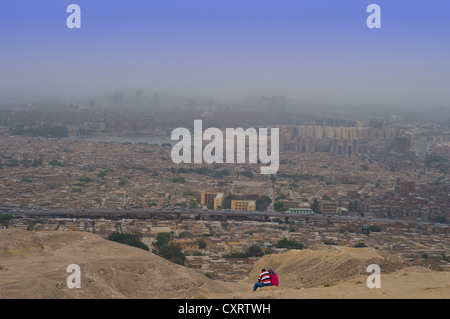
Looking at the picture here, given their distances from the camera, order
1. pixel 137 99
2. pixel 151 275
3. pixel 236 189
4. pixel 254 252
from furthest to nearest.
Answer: pixel 137 99
pixel 236 189
pixel 254 252
pixel 151 275

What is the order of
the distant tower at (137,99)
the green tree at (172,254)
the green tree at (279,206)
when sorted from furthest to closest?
the distant tower at (137,99)
the green tree at (279,206)
the green tree at (172,254)

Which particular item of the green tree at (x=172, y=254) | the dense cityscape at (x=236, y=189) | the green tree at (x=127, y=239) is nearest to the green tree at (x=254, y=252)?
the dense cityscape at (x=236, y=189)

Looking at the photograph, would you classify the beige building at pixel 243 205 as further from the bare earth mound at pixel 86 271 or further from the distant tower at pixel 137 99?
the distant tower at pixel 137 99

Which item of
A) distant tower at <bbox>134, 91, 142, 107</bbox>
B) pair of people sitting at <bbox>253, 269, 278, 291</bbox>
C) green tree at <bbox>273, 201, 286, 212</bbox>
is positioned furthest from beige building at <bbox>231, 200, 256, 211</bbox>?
distant tower at <bbox>134, 91, 142, 107</bbox>

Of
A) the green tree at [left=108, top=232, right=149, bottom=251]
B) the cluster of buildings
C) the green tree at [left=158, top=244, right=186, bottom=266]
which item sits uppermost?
the green tree at [left=108, top=232, right=149, bottom=251]

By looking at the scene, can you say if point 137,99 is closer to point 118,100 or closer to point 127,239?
point 118,100

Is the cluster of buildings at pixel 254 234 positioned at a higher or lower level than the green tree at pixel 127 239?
lower

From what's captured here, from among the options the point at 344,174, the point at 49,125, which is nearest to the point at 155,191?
the point at 344,174

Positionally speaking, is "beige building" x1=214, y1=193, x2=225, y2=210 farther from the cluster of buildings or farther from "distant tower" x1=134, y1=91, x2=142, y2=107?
"distant tower" x1=134, y1=91, x2=142, y2=107

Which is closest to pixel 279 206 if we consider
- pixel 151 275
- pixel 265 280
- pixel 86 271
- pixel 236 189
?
pixel 236 189
